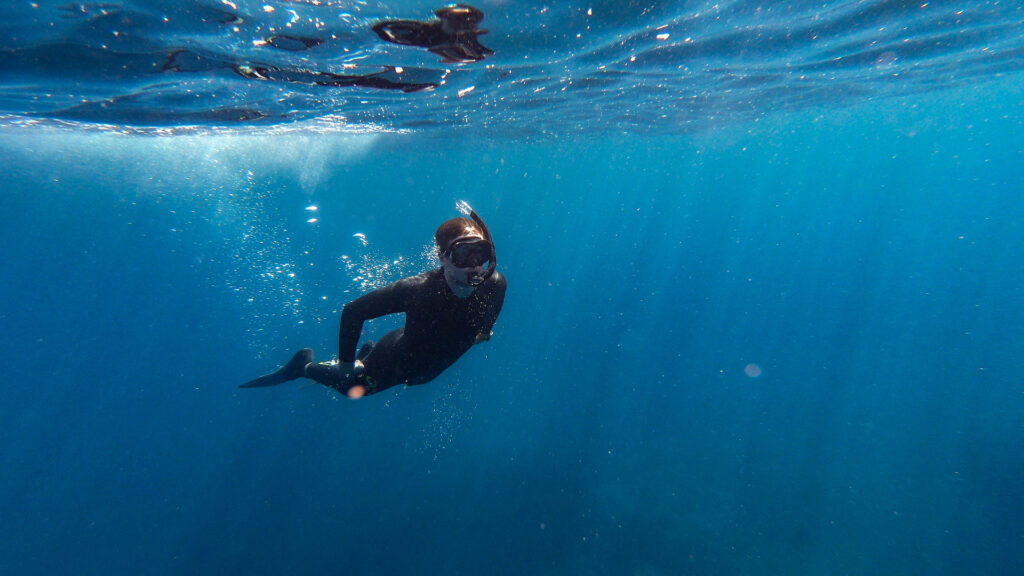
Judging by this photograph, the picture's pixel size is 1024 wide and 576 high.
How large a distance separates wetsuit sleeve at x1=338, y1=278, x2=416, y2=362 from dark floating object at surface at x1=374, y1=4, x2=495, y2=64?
16.6 ft

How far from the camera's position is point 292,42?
314 inches

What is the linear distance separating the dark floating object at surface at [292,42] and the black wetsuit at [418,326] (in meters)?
5.97

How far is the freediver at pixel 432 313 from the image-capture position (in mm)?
3398

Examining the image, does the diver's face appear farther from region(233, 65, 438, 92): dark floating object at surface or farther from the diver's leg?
region(233, 65, 438, 92): dark floating object at surface

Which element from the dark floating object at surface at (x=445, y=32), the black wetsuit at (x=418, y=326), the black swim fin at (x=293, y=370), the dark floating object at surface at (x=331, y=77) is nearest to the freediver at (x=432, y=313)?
the black wetsuit at (x=418, y=326)

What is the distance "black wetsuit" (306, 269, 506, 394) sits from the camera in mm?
3768

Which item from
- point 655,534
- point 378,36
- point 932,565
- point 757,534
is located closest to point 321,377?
point 378,36

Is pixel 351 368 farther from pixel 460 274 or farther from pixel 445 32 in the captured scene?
pixel 445 32

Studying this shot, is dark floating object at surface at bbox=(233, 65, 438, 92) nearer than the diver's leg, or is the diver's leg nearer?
the diver's leg

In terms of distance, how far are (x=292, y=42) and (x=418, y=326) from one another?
22.0ft

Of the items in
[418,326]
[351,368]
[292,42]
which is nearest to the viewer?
[418,326]

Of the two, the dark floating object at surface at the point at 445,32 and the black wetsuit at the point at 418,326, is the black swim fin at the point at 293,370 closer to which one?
the black wetsuit at the point at 418,326

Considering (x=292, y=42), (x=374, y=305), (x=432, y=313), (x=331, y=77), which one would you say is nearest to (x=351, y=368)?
(x=374, y=305)

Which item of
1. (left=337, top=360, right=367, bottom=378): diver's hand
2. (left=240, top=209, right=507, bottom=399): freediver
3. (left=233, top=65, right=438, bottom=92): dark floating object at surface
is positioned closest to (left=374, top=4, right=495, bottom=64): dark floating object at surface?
(left=233, top=65, right=438, bottom=92): dark floating object at surface
